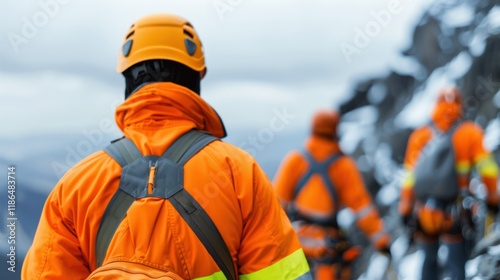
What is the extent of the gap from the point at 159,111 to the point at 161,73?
0.09m

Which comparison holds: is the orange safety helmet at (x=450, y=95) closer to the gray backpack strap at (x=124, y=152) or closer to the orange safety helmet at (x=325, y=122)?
the orange safety helmet at (x=325, y=122)

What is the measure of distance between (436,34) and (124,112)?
2047 mm

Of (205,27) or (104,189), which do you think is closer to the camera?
(104,189)

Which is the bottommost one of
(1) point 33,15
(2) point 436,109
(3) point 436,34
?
(2) point 436,109

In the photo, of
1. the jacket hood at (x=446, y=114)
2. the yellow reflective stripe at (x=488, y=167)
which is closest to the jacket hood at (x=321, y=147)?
the jacket hood at (x=446, y=114)

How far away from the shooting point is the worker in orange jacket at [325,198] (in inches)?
136

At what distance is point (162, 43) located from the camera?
1.58 metres

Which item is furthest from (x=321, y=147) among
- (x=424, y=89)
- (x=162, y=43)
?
(x=162, y=43)

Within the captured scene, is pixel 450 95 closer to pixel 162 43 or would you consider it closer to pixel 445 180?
pixel 445 180

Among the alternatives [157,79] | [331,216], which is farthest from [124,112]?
[331,216]

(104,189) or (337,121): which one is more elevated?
(104,189)

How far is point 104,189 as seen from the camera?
4.75 ft

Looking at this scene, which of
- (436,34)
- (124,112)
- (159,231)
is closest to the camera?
(159,231)

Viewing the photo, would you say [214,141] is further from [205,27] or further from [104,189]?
[205,27]
